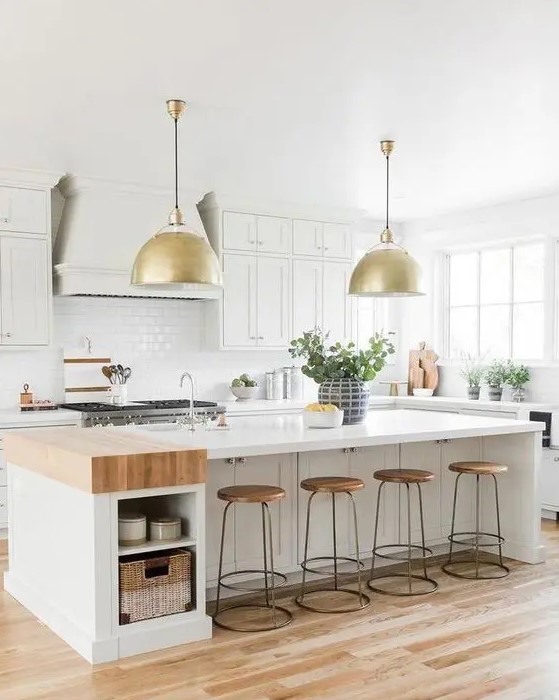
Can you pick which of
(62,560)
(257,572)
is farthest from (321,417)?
(62,560)

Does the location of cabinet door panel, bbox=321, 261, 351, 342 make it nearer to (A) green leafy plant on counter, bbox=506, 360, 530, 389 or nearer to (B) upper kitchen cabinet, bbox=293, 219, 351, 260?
(B) upper kitchen cabinet, bbox=293, 219, 351, 260

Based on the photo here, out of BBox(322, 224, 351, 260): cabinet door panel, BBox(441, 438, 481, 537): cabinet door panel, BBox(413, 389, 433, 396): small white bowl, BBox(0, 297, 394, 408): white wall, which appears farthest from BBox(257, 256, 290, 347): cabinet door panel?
BBox(441, 438, 481, 537): cabinet door panel

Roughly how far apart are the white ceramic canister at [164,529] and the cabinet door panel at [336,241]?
4520mm

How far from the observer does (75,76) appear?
425cm

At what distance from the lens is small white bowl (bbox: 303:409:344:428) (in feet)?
16.1

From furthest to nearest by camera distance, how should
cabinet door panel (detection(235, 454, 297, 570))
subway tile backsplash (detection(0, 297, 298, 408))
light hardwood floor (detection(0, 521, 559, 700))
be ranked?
subway tile backsplash (detection(0, 297, 298, 408))
cabinet door panel (detection(235, 454, 297, 570))
light hardwood floor (detection(0, 521, 559, 700))

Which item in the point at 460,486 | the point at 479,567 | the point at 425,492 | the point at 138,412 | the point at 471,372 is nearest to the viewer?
the point at 479,567

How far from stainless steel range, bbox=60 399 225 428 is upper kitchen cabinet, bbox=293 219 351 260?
184 cm

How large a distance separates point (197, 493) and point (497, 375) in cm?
462

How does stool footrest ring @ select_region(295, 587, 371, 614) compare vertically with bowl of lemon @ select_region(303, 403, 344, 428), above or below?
below

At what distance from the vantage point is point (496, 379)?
788 centimetres

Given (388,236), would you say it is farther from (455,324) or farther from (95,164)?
(455,324)

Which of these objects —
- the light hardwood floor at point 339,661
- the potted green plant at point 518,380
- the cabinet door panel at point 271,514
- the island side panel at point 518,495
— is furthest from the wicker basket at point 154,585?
the potted green plant at point 518,380

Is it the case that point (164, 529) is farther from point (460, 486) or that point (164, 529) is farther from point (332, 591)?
point (460, 486)
